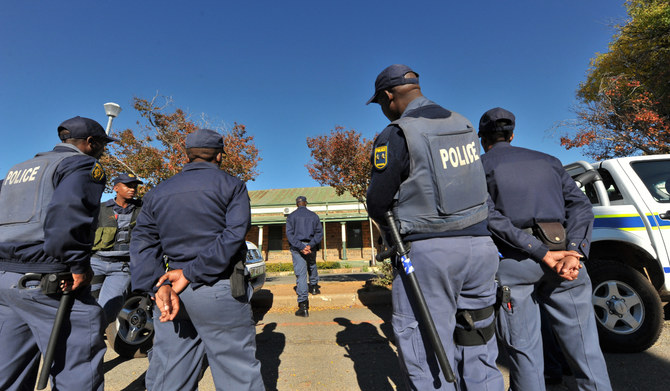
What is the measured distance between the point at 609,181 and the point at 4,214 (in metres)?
5.42

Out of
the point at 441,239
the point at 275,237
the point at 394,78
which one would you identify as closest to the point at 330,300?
the point at 441,239

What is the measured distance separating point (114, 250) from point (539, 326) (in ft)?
13.8

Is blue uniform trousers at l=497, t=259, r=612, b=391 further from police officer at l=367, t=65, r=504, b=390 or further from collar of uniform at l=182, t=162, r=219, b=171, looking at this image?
collar of uniform at l=182, t=162, r=219, b=171

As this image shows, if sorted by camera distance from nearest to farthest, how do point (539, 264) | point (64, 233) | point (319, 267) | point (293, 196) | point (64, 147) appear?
point (64, 233) → point (539, 264) → point (64, 147) → point (319, 267) → point (293, 196)

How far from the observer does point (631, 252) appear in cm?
327

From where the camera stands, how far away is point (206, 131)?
221 cm

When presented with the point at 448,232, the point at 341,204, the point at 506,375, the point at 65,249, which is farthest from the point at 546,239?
the point at 341,204

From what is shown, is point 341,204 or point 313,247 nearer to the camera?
point 313,247

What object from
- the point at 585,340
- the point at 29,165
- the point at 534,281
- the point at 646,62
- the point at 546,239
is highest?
the point at 646,62

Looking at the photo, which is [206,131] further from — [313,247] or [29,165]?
[313,247]

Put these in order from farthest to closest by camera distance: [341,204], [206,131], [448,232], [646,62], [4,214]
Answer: [341,204]
[646,62]
[206,131]
[4,214]
[448,232]

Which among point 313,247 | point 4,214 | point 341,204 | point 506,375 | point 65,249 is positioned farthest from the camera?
point 341,204

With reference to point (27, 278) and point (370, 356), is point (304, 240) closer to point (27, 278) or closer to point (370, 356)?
point (370, 356)

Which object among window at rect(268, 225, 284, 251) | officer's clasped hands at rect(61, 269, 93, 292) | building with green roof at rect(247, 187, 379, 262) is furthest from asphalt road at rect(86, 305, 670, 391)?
window at rect(268, 225, 284, 251)
